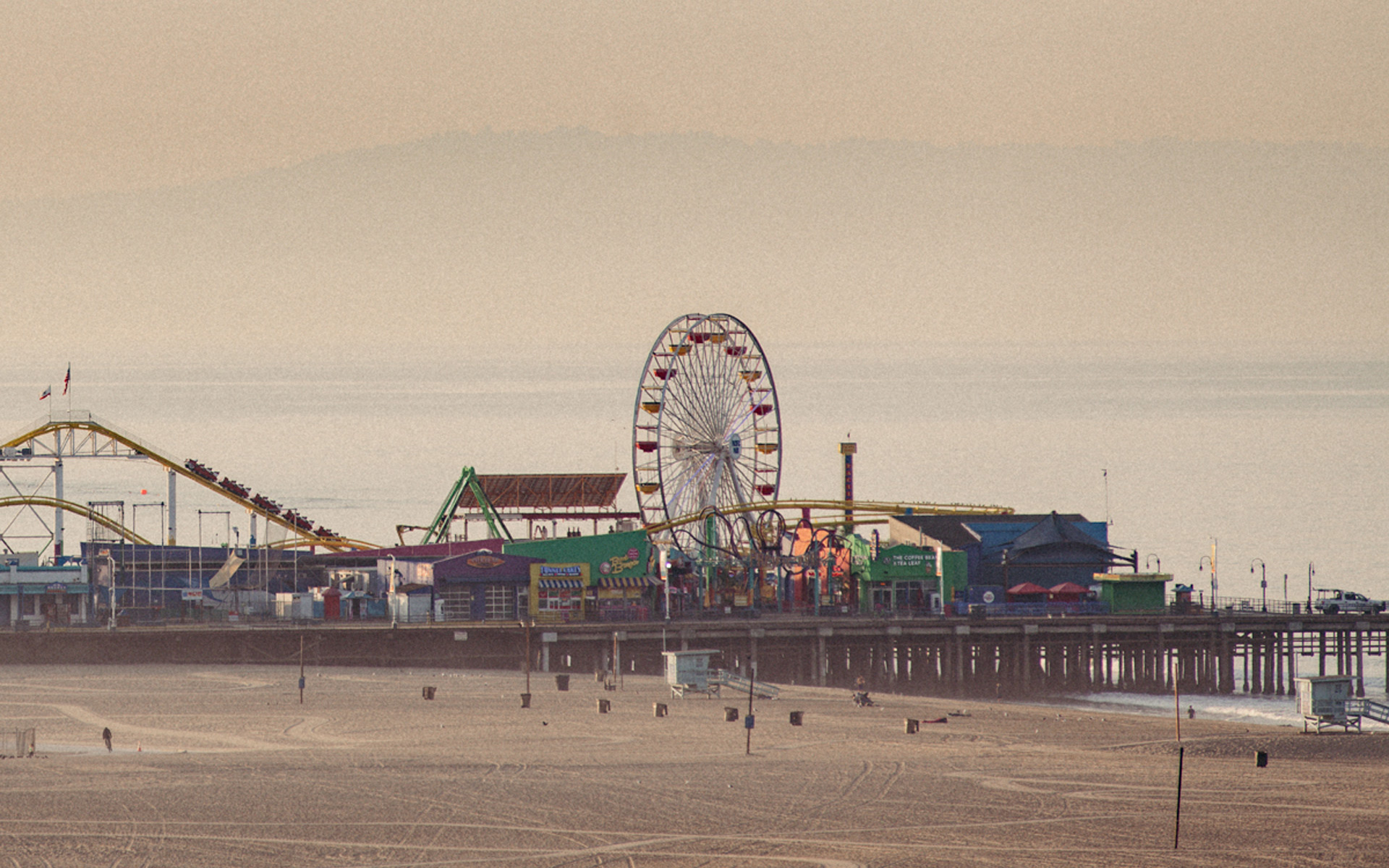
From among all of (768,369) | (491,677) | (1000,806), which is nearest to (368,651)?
(491,677)

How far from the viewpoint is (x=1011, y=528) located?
10750 cm

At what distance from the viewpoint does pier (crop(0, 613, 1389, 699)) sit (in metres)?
85.0

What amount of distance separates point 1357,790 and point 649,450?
65.9 meters

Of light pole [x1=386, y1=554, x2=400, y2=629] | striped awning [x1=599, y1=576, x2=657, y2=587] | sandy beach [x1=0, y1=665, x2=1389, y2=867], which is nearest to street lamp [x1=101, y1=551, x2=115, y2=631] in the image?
light pole [x1=386, y1=554, x2=400, y2=629]

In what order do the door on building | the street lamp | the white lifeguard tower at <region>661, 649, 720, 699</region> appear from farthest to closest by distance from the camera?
1. the door on building
2. the street lamp
3. the white lifeguard tower at <region>661, 649, 720, 699</region>

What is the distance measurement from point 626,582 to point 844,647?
13411 millimetres

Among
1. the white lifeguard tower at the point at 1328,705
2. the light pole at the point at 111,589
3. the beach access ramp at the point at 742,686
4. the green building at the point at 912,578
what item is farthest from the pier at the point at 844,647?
the white lifeguard tower at the point at 1328,705

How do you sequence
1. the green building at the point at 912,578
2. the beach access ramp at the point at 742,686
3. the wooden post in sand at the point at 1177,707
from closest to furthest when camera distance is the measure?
the wooden post in sand at the point at 1177,707 → the beach access ramp at the point at 742,686 → the green building at the point at 912,578

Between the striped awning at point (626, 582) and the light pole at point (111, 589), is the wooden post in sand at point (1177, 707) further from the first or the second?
the light pole at point (111, 589)

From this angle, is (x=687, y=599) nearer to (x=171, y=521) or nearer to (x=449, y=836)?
(x=171, y=521)

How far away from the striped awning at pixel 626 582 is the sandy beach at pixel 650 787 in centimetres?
2832

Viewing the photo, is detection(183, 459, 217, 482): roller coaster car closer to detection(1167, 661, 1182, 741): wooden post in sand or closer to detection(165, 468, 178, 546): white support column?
detection(165, 468, 178, 546): white support column

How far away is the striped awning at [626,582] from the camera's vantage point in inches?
3812

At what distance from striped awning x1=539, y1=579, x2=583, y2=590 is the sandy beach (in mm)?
26619
